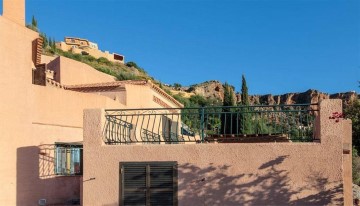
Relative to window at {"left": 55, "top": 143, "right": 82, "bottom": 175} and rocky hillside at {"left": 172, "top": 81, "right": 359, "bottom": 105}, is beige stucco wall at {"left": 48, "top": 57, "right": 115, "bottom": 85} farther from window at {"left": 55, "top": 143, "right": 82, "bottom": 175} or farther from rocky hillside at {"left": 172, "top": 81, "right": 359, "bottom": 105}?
rocky hillside at {"left": 172, "top": 81, "right": 359, "bottom": 105}

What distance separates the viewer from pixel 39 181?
1145cm

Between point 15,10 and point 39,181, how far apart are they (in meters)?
5.10

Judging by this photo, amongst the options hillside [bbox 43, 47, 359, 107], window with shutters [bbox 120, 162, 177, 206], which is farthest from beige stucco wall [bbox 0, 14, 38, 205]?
hillside [bbox 43, 47, 359, 107]

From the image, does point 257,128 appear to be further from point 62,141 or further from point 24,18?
point 24,18

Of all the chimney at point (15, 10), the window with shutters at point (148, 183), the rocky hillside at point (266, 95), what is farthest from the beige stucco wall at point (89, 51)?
the window with shutters at point (148, 183)

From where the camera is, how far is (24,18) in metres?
13.1

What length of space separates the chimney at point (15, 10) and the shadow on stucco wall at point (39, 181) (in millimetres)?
3933

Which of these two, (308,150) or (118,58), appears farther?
(118,58)

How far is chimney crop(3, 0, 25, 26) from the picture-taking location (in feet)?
41.8

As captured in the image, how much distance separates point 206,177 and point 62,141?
241 inches

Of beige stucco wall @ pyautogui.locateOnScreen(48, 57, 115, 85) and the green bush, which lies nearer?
the green bush

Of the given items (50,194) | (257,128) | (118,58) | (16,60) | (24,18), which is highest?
(118,58)

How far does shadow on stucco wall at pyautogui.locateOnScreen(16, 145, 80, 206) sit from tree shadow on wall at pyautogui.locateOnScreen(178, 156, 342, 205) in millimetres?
4694

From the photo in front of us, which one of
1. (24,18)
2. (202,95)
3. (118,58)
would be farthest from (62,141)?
(202,95)
